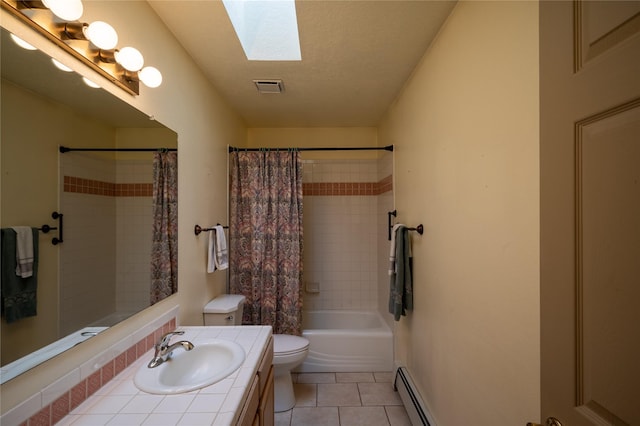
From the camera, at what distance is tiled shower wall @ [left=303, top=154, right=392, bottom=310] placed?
312cm

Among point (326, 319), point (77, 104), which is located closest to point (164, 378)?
point (77, 104)

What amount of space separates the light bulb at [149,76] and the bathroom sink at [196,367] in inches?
47.6

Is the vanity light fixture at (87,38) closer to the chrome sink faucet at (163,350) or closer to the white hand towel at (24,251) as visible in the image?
the white hand towel at (24,251)

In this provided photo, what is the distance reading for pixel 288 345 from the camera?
6.88 feet

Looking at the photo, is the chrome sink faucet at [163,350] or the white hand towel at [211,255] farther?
the white hand towel at [211,255]

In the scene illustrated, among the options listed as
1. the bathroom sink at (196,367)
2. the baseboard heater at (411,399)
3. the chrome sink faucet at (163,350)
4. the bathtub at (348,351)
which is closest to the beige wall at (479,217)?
the baseboard heater at (411,399)


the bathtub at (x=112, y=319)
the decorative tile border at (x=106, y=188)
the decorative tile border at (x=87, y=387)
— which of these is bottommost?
the decorative tile border at (x=87, y=387)

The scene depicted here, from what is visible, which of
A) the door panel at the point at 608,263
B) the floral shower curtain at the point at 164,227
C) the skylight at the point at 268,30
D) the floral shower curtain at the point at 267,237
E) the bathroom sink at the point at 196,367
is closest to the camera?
the door panel at the point at 608,263

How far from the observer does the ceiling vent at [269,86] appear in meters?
2.06

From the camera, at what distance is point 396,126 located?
2.39 meters

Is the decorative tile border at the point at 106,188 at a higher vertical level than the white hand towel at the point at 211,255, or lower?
higher

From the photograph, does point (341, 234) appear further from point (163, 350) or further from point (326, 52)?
point (163, 350)

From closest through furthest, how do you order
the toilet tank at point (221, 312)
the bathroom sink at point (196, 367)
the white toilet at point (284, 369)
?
the bathroom sink at point (196, 367), the toilet tank at point (221, 312), the white toilet at point (284, 369)

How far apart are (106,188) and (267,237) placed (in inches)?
60.0
